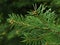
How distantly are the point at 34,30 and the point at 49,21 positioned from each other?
0.34ft

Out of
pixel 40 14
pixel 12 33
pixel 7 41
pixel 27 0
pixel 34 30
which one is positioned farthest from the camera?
pixel 7 41

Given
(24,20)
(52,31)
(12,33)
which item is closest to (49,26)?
(52,31)

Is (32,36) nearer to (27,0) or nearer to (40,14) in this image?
(40,14)

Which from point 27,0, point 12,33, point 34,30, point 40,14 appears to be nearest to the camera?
point 40,14

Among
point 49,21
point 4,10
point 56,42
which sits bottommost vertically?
point 56,42

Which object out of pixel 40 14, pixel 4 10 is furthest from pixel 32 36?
pixel 4 10

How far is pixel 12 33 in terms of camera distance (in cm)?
400

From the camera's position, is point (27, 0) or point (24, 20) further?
point (27, 0)

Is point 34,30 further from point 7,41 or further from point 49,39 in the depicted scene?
point 7,41

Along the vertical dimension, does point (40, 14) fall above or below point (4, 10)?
below

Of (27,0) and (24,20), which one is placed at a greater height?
(27,0)

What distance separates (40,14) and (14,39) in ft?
9.78

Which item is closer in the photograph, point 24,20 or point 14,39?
point 24,20

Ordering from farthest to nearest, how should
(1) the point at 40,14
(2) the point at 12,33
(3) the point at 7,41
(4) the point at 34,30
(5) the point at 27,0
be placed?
1. (3) the point at 7,41
2. (2) the point at 12,33
3. (5) the point at 27,0
4. (4) the point at 34,30
5. (1) the point at 40,14
